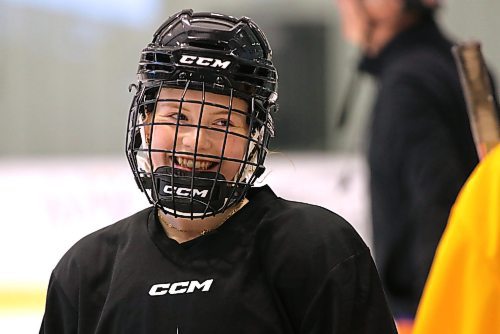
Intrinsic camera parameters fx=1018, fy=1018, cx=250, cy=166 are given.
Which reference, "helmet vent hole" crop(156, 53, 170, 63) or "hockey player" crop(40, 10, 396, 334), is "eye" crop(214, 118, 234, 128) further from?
"helmet vent hole" crop(156, 53, 170, 63)

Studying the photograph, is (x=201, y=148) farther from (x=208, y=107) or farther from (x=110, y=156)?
(x=110, y=156)

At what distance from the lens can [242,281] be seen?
124 centimetres

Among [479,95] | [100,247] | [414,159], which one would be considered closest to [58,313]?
[100,247]

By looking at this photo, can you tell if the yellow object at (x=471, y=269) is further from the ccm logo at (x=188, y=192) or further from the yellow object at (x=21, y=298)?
the yellow object at (x=21, y=298)

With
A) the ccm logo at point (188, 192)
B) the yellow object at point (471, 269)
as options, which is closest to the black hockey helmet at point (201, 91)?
the ccm logo at point (188, 192)

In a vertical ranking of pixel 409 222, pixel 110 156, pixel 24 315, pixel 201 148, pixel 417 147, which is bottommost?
pixel 24 315

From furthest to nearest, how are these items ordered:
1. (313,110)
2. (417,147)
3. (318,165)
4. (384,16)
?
(313,110) < (318,165) < (384,16) < (417,147)

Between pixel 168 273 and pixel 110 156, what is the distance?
351 centimetres

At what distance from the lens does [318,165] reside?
14.6 feet

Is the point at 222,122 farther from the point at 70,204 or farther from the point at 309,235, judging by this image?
the point at 70,204

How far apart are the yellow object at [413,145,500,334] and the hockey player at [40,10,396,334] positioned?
0.65ft

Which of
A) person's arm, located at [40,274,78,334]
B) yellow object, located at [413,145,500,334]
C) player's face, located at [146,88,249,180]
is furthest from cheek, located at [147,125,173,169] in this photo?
yellow object, located at [413,145,500,334]

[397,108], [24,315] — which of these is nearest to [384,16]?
[397,108]

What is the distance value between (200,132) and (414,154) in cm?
128
